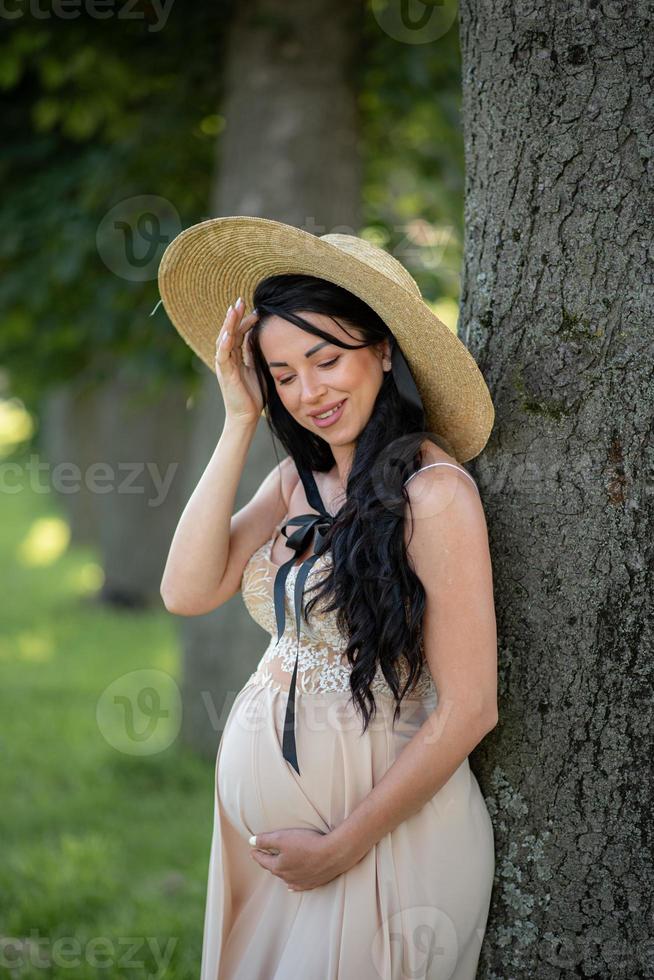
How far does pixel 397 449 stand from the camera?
2.10 metres

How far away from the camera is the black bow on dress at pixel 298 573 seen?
211 cm

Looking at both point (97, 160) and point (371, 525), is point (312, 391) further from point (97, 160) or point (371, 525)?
point (97, 160)

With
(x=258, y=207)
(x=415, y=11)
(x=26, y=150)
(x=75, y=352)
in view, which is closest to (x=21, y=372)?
(x=75, y=352)

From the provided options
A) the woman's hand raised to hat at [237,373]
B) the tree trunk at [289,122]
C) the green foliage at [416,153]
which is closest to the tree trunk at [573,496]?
the woman's hand raised to hat at [237,373]

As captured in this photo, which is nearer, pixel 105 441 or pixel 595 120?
pixel 595 120

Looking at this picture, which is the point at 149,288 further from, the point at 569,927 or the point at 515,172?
the point at 569,927

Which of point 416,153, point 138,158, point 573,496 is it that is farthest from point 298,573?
point 416,153

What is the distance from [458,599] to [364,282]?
0.69 m

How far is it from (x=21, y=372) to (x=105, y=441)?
307 cm

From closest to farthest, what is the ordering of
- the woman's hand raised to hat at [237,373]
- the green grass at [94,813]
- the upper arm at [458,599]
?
1. the upper arm at [458,599]
2. the woman's hand raised to hat at [237,373]
3. the green grass at [94,813]

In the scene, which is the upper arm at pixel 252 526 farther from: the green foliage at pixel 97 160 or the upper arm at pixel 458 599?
the green foliage at pixel 97 160

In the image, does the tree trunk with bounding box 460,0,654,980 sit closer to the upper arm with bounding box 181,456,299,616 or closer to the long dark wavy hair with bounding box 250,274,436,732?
the long dark wavy hair with bounding box 250,274,436,732

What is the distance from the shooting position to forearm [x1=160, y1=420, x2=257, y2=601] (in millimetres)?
2338

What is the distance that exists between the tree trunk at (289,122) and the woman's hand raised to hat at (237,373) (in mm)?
2789
